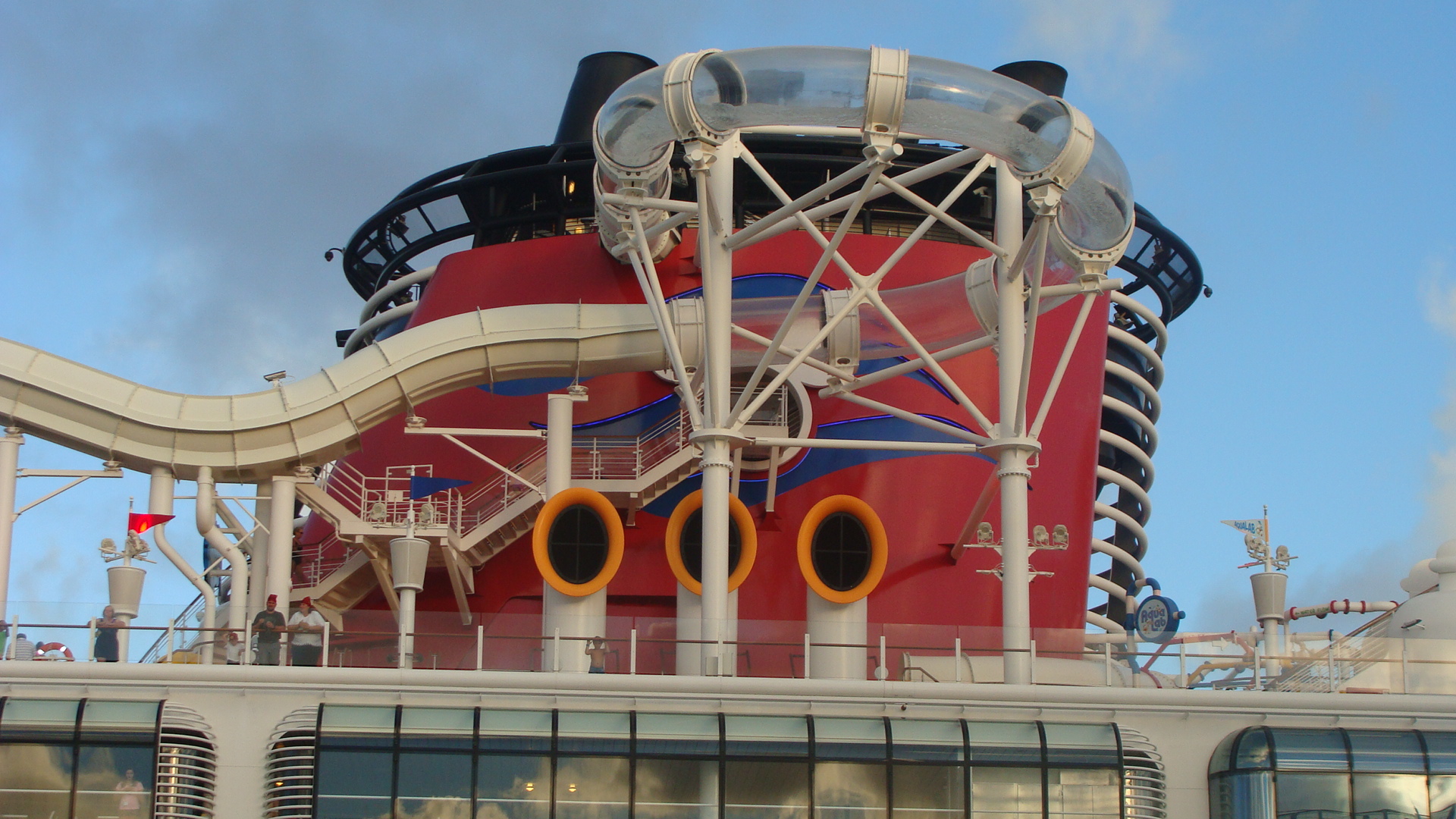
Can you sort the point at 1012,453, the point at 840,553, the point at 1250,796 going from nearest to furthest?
the point at 1250,796, the point at 1012,453, the point at 840,553

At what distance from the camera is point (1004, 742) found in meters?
28.5

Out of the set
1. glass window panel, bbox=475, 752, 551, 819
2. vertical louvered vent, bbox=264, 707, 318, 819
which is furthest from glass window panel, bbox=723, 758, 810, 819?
vertical louvered vent, bbox=264, 707, 318, 819

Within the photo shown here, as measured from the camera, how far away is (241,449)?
109 feet

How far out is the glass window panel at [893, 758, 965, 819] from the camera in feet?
92.2

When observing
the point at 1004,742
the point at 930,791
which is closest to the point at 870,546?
the point at 1004,742

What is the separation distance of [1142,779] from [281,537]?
1614cm

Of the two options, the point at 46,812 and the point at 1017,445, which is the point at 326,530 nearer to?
the point at 46,812

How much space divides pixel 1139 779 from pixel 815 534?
291 inches

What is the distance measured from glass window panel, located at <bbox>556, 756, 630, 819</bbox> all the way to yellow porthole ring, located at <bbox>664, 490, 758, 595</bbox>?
493 cm

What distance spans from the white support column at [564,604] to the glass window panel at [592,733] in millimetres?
865

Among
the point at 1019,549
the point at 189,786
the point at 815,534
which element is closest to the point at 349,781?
the point at 189,786

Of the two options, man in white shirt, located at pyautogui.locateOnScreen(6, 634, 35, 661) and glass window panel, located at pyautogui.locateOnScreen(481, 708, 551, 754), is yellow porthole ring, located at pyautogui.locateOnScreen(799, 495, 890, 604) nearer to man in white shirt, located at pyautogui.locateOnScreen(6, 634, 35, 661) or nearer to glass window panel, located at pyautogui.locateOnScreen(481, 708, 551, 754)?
glass window panel, located at pyautogui.locateOnScreen(481, 708, 551, 754)

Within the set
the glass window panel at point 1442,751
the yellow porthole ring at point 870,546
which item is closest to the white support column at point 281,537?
the yellow porthole ring at point 870,546

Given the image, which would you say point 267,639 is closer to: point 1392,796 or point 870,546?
point 870,546
